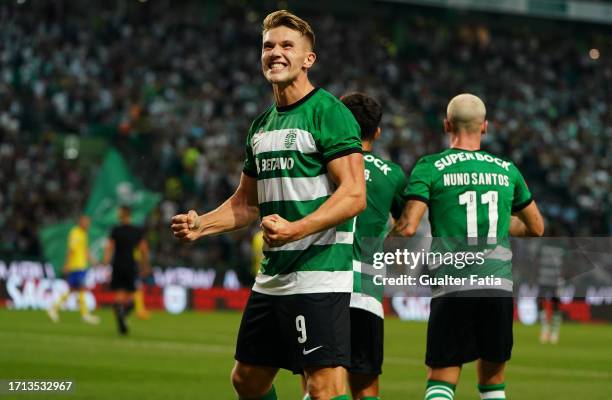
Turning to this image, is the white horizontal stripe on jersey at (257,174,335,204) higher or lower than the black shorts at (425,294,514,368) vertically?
higher

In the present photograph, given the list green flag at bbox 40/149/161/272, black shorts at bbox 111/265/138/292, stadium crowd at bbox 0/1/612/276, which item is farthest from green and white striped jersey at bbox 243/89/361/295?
stadium crowd at bbox 0/1/612/276

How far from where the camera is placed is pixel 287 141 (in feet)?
19.0

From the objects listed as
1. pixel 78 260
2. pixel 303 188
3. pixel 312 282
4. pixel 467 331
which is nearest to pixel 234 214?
pixel 303 188

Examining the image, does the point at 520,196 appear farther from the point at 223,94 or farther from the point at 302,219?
the point at 223,94

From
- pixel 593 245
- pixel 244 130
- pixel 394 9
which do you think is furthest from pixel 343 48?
pixel 593 245

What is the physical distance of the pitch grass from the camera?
472 inches

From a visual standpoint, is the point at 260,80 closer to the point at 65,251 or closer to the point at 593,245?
the point at 65,251

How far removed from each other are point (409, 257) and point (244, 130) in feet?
85.8

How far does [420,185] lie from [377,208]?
0.36 metres

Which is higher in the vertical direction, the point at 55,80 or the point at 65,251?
the point at 55,80

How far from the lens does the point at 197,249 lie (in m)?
29.1

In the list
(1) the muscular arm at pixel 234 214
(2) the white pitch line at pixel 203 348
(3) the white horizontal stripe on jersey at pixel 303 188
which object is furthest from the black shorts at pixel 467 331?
(2) the white pitch line at pixel 203 348

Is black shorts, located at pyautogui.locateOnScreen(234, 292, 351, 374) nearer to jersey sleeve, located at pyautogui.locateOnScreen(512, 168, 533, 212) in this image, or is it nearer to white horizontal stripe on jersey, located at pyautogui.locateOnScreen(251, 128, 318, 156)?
white horizontal stripe on jersey, located at pyautogui.locateOnScreen(251, 128, 318, 156)

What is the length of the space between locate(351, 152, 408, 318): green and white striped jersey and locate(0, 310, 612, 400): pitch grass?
409 cm
